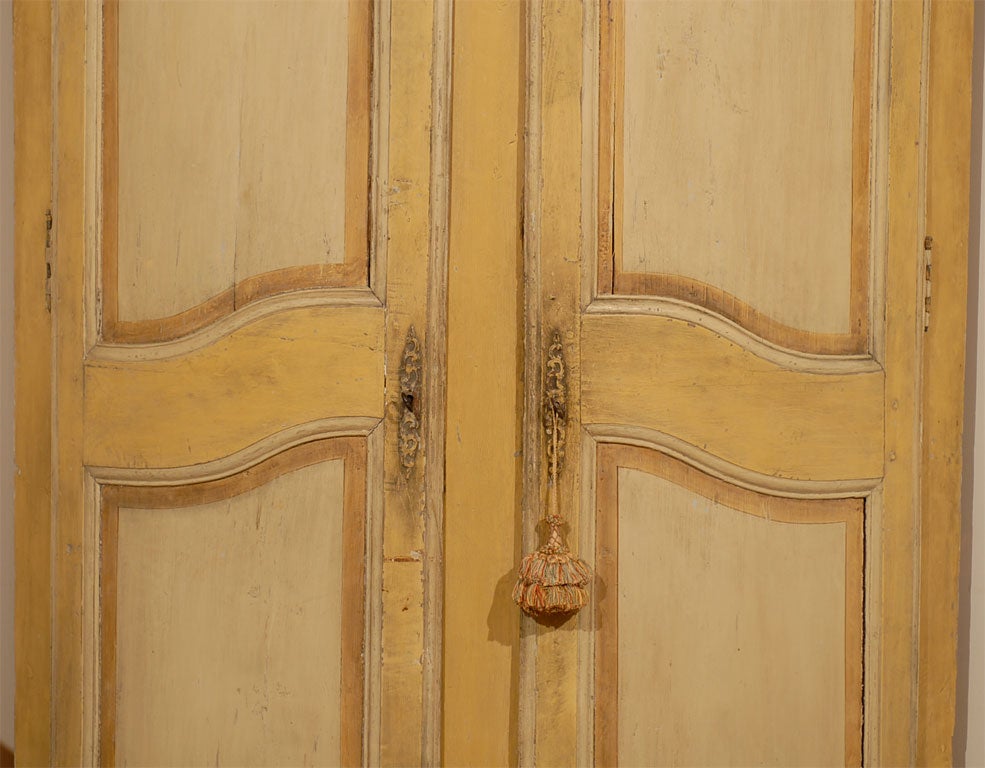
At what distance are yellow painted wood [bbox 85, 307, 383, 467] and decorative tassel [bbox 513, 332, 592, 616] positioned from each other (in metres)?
0.21

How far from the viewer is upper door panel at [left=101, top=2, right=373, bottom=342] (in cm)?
93

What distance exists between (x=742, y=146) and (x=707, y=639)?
59 centimetres

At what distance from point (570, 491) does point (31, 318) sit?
0.73 m

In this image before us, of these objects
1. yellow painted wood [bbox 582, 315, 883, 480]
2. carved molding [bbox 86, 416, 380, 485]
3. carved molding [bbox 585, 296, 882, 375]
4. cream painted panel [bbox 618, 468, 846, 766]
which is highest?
carved molding [bbox 585, 296, 882, 375]

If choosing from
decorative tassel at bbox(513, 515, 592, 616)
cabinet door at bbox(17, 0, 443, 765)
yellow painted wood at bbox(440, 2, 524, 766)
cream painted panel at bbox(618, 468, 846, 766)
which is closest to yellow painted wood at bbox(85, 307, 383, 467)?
cabinet door at bbox(17, 0, 443, 765)

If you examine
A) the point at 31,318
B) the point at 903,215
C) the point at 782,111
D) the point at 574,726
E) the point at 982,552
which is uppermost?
the point at 782,111

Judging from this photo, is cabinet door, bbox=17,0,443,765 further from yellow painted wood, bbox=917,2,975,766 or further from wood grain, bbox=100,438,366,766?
yellow painted wood, bbox=917,2,975,766

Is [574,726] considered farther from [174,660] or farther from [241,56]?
[241,56]

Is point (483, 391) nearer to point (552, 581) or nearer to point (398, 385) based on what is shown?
point (398, 385)

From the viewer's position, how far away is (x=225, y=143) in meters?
0.94

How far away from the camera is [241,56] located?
936 mm

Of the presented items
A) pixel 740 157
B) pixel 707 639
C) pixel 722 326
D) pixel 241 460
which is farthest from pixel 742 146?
pixel 241 460

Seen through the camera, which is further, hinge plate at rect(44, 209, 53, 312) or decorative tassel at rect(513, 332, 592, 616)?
hinge plate at rect(44, 209, 53, 312)

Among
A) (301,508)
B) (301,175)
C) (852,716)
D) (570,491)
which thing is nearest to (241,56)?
(301,175)
